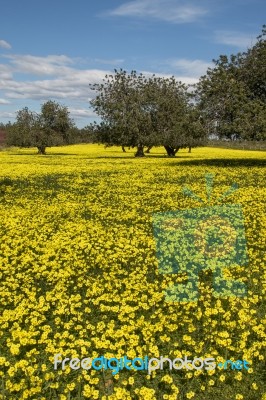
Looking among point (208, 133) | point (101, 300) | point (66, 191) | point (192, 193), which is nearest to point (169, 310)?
point (101, 300)

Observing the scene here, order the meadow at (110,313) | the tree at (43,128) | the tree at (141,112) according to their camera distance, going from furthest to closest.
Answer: the tree at (43,128) → the tree at (141,112) → the meadow at (110,313)

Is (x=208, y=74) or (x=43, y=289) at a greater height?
(x=208, y=74)

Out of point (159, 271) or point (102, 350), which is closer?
point (102, 350)

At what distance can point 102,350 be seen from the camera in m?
6.88

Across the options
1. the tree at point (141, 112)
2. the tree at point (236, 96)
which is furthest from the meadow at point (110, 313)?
the tree at point (141, 112)

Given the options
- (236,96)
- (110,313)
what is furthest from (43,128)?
(110,313)

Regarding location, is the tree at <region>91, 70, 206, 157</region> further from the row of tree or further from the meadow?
the meadow

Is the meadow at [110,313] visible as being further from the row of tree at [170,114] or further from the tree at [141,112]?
the tree at [141,112]

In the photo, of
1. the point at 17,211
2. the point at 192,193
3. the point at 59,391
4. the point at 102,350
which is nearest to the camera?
the point at 59,391

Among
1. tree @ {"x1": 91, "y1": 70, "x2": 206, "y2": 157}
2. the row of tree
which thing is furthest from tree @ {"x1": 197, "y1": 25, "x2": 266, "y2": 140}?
tree @ {"x1": 91, "y1": 70, "x2": 206, "y2": 157}

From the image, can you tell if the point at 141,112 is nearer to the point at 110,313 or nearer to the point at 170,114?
the point at 170,114

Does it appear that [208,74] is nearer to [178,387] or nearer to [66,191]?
[66,191]

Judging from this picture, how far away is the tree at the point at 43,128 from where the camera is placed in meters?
79.9

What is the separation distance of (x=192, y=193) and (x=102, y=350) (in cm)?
1732
